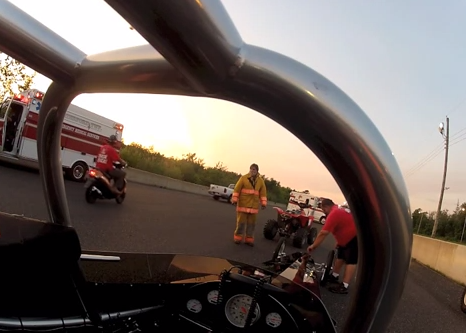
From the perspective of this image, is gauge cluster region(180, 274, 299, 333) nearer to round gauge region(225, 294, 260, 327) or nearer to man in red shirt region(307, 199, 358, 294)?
round gauge region(225, 294, 260, 327)

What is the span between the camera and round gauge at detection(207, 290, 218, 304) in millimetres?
1829

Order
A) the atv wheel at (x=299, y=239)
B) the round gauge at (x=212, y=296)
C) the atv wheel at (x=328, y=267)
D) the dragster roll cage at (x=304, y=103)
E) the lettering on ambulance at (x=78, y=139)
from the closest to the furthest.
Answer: the dragster roll cage at (x=304, y=103) < the round gauge at (x=212, y=296) < the atv wheel at (x=328, y=267) < the atv wheel at (x=299, y=239) < the lettering on ambulance at (x=78, y=139)

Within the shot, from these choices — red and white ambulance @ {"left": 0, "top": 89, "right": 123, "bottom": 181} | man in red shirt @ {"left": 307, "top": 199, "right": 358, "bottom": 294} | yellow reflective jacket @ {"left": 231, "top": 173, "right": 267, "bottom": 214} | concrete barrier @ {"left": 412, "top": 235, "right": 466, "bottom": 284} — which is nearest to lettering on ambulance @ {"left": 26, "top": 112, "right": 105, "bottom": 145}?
red and white ambulance @ {"left": 0, "top": 89, "right": 123, "bottom": 181}

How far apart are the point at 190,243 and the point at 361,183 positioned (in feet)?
27.4

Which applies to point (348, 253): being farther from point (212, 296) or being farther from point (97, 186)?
point (97, 186)

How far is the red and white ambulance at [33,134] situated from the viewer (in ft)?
46.9

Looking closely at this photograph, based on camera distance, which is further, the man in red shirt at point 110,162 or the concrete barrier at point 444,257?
the concrete barrier at point 444,257

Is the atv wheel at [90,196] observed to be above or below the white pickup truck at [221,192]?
below

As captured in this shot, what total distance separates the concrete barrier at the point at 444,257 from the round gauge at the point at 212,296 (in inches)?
404

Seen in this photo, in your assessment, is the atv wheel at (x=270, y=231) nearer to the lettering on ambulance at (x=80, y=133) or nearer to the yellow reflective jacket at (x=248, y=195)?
the yellow reflective jacket at (x=248, y=195)

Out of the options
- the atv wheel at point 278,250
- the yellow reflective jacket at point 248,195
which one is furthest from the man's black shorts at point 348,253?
the yellow reflective jacket at point 248,195

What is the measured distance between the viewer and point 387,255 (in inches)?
25.6

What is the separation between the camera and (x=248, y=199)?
10031 millimetres

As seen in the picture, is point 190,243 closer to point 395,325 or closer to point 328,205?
point 328,205
